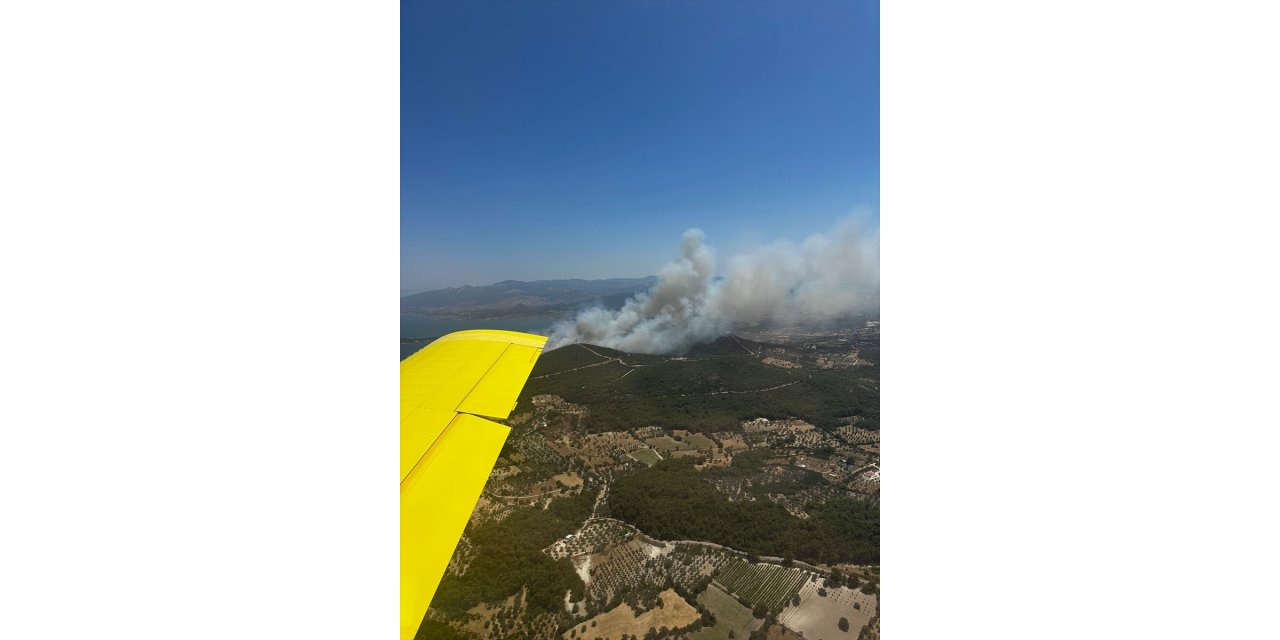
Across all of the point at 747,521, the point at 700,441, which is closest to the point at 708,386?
the point at 700,441

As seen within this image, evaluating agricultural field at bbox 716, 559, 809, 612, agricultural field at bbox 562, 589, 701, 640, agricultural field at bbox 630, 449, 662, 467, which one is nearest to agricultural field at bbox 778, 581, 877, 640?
agricultural field at bbox 716, 559, 809, 612

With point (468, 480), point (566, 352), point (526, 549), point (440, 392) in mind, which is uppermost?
point (440, 392)

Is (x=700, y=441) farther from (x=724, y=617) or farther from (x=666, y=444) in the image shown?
(x=724, y=617)

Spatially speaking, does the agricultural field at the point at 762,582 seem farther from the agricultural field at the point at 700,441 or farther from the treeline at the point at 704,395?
the treeline at the point at 704,395

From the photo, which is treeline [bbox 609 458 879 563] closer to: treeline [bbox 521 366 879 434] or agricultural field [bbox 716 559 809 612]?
agricultural field [bbox 716 559 809 612]

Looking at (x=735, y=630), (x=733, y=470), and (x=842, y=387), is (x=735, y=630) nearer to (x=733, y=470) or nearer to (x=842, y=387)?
(x=733, y=470)

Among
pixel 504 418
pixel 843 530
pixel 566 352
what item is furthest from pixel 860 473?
pixel 566 352
